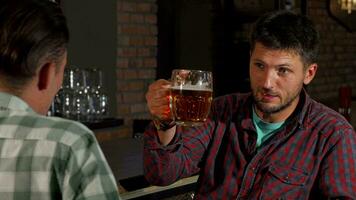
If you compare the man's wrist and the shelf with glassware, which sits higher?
the man's wrist

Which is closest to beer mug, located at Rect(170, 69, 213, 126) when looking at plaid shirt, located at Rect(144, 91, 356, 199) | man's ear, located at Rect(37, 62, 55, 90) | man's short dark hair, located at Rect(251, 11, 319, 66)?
plaid shirt, located at Rect(144, 91, 356, 199)

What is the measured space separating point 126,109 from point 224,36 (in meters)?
1.25

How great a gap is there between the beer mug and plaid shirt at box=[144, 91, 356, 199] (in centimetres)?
15

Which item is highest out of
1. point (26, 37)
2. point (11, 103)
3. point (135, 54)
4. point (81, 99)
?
point (26, 37)

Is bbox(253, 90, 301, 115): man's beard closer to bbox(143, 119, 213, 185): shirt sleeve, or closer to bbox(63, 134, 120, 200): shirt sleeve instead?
bbox(143, 119, 213, 185): shirt sleeve

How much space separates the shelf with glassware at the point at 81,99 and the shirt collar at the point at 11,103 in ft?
7.69

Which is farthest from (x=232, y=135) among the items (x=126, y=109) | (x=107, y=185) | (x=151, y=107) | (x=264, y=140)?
(x=126, y=109)

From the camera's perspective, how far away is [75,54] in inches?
154

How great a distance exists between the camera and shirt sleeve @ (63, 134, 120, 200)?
2.86ft

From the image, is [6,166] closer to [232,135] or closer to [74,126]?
[74,126]

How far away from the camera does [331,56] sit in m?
6.20

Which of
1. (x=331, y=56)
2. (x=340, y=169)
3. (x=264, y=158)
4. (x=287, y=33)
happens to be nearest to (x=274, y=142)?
(x=264, y=158)

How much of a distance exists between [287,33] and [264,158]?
1.20 feet

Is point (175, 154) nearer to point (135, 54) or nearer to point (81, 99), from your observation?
point (81, 99)
